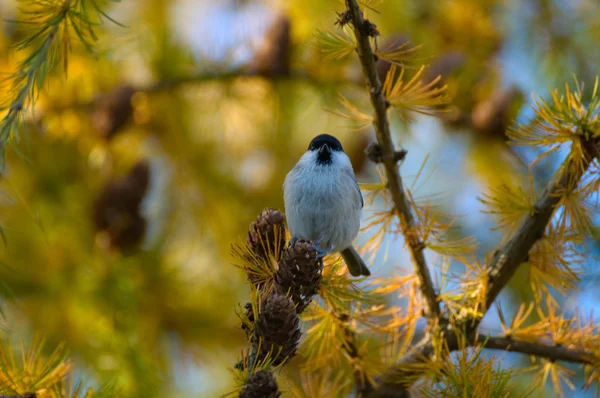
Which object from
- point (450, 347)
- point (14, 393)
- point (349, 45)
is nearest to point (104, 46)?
point (349, 45)

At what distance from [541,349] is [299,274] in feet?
2.51

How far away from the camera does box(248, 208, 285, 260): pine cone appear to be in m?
1.49

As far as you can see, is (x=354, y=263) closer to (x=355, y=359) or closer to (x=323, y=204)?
(x=323, y=204)

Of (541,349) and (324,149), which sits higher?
(324,149)

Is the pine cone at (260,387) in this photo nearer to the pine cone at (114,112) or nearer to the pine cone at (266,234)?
the pine cone at (266,234)

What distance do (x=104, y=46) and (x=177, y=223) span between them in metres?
→ 0.90

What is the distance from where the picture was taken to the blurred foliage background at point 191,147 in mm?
2576

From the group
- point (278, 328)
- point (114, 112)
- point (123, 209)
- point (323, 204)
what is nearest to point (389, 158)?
point (323, 204)

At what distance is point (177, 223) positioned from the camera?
3.04 metres

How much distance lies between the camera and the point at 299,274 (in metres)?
1.39

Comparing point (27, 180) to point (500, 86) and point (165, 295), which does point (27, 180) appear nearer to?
point (165, 295)

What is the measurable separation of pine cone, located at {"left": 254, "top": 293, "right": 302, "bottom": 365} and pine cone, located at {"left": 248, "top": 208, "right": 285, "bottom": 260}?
0.78 feet

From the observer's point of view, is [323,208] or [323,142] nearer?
[323,208]

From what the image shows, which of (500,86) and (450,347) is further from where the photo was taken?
(500,86)
